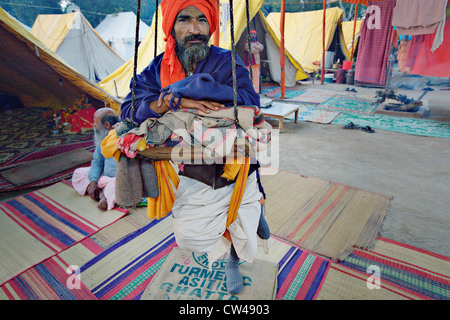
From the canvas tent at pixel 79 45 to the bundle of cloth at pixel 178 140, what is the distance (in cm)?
1051

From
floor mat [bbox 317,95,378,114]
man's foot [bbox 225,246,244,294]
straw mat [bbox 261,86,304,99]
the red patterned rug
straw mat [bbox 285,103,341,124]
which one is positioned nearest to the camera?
man's foot [bbox 225,246,244,294]

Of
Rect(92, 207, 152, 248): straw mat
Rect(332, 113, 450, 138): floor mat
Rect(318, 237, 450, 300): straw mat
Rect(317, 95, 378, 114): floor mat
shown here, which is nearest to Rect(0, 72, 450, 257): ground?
Rect(318, 237, 450, 300): straw mat

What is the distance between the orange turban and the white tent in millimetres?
13886

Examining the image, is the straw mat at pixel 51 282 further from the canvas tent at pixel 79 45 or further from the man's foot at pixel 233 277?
the canvas tent at pixel 79 45

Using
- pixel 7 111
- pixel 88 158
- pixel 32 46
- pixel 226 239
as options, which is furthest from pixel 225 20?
pixel 226 239

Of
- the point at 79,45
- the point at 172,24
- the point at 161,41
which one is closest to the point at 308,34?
the point at 161,41

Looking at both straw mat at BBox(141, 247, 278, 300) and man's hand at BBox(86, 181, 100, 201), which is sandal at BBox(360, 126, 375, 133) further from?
man's hand at BBox(86, 181, 100, 201)

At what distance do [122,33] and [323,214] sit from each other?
15.1m

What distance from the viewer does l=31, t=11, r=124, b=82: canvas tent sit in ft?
31.9

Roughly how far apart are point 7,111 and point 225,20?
5660 mm

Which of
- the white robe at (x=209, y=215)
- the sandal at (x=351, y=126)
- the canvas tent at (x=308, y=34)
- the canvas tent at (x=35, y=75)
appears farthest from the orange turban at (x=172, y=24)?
the canvas tent at (x=308, y=34)

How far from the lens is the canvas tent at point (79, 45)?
973 centimetres

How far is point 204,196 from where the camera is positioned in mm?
1401
